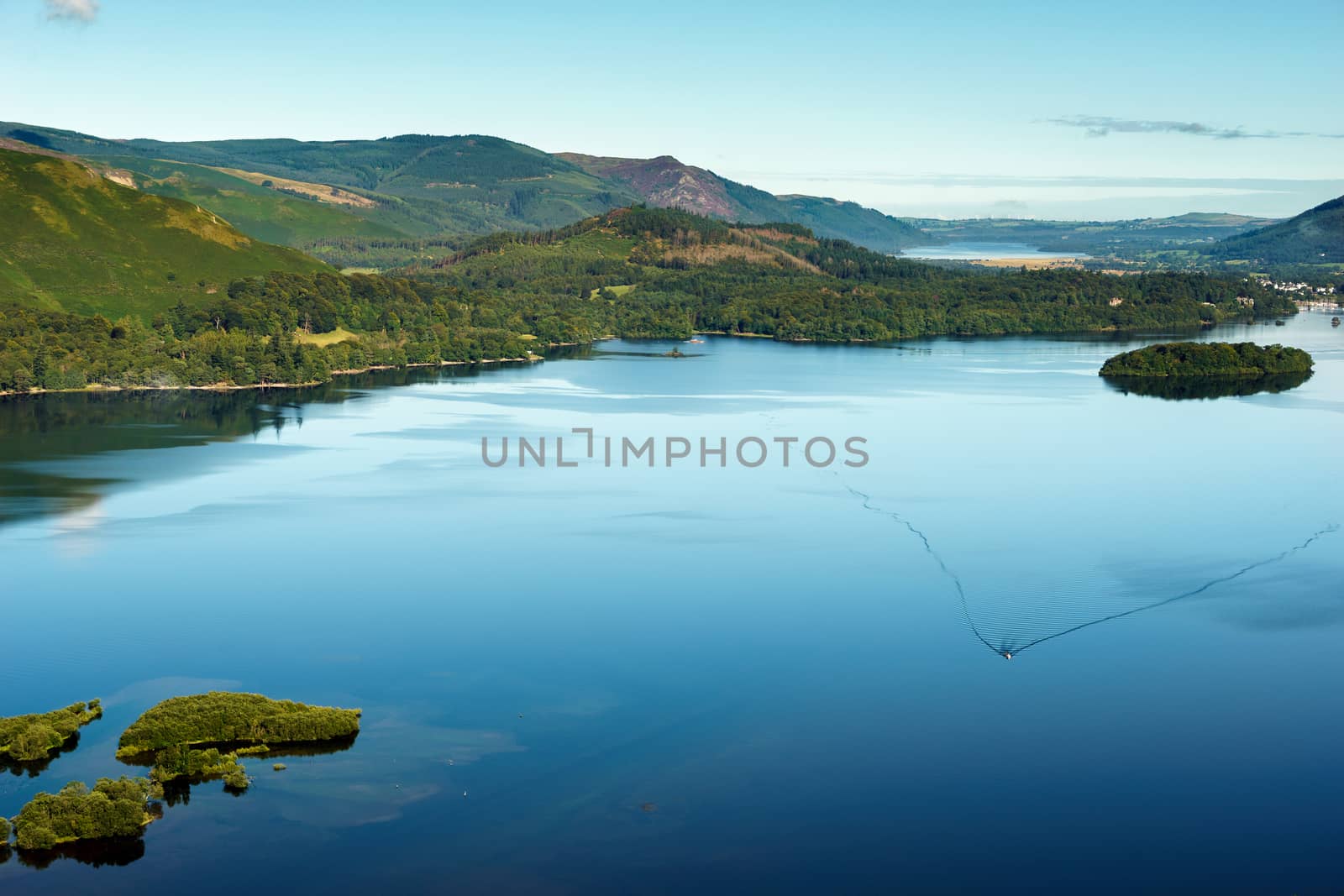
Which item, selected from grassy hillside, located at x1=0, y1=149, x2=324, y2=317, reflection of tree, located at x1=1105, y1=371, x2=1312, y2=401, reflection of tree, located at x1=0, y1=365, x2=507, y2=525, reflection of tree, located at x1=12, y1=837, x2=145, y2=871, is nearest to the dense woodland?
reflection of tree, located at x1=0, y1=365, x2=507, y2=525

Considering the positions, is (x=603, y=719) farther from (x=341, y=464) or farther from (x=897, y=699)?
(x=341, y=464)

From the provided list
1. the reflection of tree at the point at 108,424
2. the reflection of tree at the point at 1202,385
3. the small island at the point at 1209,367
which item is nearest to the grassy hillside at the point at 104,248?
the reflection of tree at the point at 108,424

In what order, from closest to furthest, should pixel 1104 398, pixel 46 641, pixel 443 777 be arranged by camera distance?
pixel 443 777
pixel 46 641
pixel 1104 398

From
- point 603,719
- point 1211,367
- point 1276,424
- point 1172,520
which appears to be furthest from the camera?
point 1211,367

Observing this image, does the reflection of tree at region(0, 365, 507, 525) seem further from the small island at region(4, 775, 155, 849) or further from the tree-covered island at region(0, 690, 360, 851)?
the small island at region(4, 775, 155, 849)

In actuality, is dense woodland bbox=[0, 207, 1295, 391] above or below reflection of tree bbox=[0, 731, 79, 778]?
above

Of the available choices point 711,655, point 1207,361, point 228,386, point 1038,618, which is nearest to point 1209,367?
point 1207,361

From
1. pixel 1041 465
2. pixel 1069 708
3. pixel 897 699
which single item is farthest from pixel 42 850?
pixel 1041 465

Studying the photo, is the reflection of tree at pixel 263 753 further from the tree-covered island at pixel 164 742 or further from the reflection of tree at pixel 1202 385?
the reflection of tree at pixel 1202 385
